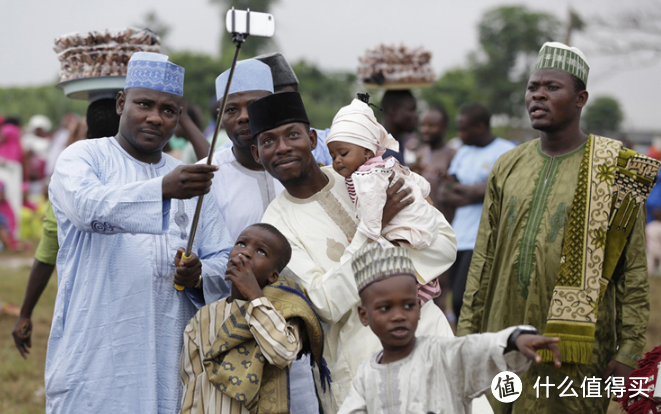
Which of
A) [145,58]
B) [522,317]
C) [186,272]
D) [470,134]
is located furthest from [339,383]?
[470,134]

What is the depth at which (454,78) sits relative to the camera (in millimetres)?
48125

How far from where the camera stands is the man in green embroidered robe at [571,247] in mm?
3537

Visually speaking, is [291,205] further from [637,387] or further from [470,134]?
[470,134]

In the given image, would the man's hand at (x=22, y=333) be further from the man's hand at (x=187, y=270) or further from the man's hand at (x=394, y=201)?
the man's hand at (x=394, y=201)

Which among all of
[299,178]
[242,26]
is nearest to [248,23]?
[242,26]

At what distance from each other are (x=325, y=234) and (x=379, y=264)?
2.45ft

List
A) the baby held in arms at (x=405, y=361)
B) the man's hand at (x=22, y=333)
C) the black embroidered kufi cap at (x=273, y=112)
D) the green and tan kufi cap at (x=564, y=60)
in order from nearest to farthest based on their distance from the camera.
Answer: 1. the baby held in arms at (x=405, y=361)
2. the black embroidered kufi cap at (x=273, y=112)
3. the green and tan kufi cap at (x=564, y=60)
4. the man's hand at (x=22, y=333)

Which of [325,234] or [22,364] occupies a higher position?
[325,234]

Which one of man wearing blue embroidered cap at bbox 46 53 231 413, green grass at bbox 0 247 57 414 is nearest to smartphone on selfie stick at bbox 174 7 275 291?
man wearing blue embroidered cap at bbox 46 53 231 413

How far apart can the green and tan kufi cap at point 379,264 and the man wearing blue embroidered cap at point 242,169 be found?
49.4 inches

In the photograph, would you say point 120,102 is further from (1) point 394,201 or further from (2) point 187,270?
(1) point 394,201

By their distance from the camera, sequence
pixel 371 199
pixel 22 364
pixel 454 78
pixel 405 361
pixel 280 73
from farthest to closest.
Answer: pixel 454 78 → pixel 22 364 → pixel 280 73 → pixel 371 199 → pixel 405 361

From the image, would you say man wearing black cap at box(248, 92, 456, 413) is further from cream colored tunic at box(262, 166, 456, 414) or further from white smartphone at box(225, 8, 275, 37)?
white smartphone at box(225, 8, 275, 37)

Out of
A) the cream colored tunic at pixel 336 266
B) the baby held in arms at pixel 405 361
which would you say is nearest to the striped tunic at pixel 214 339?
the cream colored tunic at pixel 336 266
